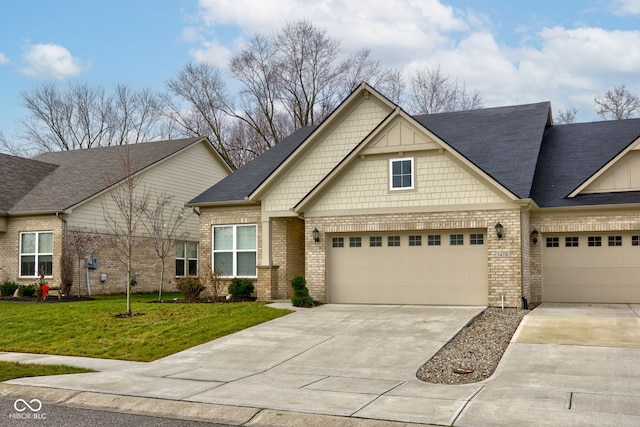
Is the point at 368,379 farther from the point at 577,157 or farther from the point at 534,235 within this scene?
the point at 577,157

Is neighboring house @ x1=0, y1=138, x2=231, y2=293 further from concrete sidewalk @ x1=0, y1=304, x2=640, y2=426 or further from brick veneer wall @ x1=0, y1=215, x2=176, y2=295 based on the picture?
concrete sidewalk @ x1=0, y1=304, x2=640, y2=426

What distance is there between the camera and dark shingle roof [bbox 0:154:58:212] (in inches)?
1068

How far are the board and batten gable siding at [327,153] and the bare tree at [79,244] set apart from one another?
336 inches

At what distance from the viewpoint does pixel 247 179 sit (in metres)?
24.2

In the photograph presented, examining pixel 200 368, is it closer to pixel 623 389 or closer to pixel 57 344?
pixel 57 344

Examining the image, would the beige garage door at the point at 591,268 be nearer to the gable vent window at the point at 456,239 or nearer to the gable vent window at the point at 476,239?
the gable vent window at the point at 476,239

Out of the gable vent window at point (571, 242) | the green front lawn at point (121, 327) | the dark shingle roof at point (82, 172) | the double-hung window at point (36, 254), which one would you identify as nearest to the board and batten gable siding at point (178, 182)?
the dark shingle roof at point (82, 172)

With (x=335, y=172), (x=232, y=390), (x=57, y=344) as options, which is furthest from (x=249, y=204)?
(x=232, y=390)

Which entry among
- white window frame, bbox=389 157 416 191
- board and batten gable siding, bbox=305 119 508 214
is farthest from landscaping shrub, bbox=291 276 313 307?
white window frame, bbox=389 157 416 191

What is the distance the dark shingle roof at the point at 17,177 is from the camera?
1068 inches

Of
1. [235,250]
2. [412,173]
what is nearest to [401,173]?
[412,173]

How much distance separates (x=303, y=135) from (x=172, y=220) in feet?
24.6

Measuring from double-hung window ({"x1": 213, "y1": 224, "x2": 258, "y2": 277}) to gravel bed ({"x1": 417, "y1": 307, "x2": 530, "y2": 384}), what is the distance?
8.89 meters

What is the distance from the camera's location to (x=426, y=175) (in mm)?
18891
